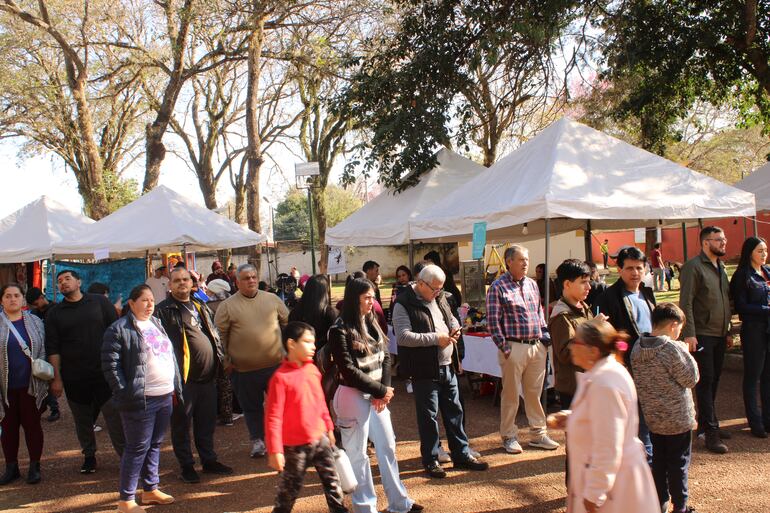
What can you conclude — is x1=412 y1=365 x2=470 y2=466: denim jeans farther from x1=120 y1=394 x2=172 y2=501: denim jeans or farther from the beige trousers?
x1=120 y1=394 x2=172 y2=501: denim jeans

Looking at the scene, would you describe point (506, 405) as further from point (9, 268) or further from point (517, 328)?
point (9, 268)

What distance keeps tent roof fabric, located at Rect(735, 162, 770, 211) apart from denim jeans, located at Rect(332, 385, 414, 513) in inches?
339

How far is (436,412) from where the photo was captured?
5.24 meters

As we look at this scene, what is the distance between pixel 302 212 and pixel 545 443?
148 feet

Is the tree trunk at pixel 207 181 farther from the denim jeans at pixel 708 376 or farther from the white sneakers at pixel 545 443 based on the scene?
the denim jeans at pixel 708 376

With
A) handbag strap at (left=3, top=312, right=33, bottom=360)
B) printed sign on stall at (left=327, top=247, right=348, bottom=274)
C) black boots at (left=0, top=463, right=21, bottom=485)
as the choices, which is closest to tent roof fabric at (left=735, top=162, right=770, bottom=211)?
printed sign on stall at (left=327, top=247, right=348, bottom=274)

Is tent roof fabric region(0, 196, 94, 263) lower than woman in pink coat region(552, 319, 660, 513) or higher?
higher

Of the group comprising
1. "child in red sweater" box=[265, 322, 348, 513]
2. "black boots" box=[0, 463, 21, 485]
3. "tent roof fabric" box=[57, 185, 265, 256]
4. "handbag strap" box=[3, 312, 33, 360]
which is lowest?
"black boots" box=[0, 463, 21, 485]

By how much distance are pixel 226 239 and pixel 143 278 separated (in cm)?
395

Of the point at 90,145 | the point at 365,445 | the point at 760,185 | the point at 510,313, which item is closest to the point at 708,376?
the point at 510,313

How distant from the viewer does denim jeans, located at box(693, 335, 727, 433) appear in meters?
5.68

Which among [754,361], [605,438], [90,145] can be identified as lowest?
[754,361]

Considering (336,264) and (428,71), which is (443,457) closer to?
(336,264)

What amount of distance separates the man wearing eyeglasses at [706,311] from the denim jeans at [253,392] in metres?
3.75
